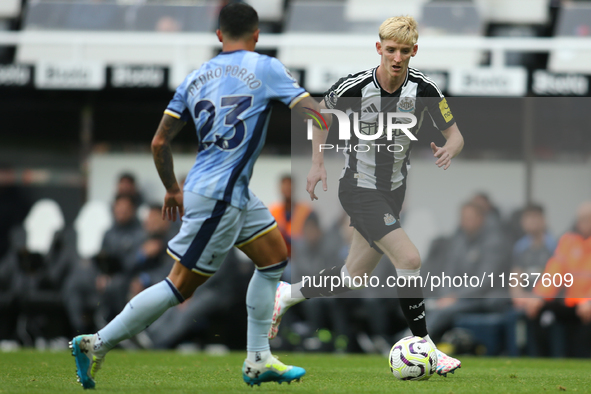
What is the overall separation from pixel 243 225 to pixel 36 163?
742cm

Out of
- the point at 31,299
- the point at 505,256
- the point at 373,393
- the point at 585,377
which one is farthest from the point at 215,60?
the point at 31,299

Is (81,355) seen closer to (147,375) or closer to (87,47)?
(147,375)

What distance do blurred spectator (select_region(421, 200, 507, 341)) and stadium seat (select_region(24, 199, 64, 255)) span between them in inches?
192

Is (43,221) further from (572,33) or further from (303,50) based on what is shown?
(572,33)

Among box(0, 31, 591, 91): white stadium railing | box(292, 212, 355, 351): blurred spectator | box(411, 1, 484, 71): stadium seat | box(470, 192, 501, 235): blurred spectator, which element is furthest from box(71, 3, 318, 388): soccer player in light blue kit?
box(411, 1, 484, 71): stadium seat

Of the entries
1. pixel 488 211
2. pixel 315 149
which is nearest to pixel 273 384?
pixel 315 149

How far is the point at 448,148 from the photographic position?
495 cm

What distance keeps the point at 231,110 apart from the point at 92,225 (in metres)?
6.70

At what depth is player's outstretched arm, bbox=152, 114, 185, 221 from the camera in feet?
13.7

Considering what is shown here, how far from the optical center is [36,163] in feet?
35.8

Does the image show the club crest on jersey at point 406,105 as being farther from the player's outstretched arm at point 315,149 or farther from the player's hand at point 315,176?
the player's hand at point 315,176

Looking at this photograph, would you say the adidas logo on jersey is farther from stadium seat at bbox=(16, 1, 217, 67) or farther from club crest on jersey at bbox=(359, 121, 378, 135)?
stadium seat at bbox=(16, 1, 217, 67)

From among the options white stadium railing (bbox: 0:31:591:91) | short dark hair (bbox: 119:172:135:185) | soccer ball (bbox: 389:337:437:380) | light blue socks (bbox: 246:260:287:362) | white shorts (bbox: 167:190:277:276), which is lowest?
soccer ball (bbox: 389:337:437:380)

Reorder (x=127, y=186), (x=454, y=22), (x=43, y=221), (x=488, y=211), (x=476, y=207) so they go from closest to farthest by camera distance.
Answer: (x=476, y=207) → (x=488, y=211) → (x=127, y=186) → (x=43, y=221) → (x=454, y=22)
